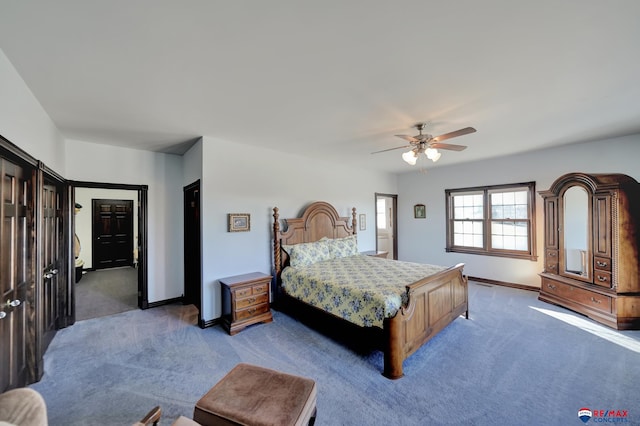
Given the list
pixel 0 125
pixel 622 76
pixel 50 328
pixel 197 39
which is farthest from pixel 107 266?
pixel 622 76

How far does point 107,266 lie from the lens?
23.6ft

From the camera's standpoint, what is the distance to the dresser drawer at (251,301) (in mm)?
3311

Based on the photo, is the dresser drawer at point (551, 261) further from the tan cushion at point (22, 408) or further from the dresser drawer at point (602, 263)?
the tan cushion at point (22, 408)

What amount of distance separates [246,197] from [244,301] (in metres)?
1.53

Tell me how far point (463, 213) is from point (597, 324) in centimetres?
289

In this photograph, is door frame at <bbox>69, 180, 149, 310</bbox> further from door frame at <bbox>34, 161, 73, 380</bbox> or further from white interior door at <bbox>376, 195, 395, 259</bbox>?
white interior door at <bbox>376, 195, 395, 259</bbox>

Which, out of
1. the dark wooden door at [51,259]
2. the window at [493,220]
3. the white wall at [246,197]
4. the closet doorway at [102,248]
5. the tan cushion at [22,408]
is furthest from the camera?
the closet doorway at [102,248]

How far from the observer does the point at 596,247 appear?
139 inches

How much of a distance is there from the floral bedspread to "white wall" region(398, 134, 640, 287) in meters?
2.53

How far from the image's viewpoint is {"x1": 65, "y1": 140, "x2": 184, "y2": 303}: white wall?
148 inches

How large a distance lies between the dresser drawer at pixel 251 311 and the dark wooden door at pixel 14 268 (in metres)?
1.88

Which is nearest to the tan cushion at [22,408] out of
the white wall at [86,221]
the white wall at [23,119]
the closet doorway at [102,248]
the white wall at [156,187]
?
the white wall at [23,119]

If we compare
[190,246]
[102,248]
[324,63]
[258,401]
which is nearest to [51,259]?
[190,246]

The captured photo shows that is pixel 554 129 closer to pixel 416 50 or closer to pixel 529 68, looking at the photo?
pixel 529 68
